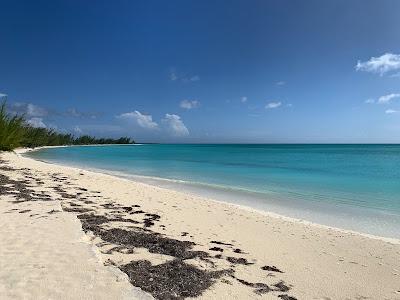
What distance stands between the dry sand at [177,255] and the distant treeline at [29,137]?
87.5ft

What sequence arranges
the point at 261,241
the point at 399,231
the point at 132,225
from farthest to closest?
1. the point at 399,231
2. the point at 132,225
3. the point at 261,241

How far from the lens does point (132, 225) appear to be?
8.37m

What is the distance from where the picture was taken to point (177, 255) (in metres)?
6.29

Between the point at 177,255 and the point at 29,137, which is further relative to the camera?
the point at 29,137

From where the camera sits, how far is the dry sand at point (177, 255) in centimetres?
484

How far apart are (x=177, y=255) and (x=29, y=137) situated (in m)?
67.0

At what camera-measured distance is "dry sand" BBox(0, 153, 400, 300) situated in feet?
15.9

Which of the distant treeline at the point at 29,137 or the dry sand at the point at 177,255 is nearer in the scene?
the dry sand at the point at 177,255

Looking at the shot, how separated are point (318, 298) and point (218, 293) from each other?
142 centimetres

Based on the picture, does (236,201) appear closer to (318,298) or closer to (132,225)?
(132,225)

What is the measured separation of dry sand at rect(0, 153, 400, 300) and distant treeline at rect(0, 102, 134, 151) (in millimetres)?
26681

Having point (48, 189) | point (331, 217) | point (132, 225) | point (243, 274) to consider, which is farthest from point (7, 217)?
point (331, 217)

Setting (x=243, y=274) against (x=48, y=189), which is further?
(x=48, y=189)

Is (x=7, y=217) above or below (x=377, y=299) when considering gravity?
above
